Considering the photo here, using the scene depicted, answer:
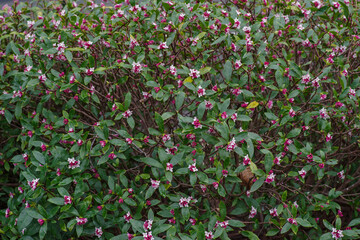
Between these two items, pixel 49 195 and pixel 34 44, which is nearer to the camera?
pixel 49 195

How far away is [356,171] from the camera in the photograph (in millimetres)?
2746

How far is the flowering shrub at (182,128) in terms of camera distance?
87.4 inches

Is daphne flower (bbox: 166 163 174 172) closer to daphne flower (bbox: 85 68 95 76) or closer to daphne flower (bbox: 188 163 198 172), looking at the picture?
daphne flower (bbox: 188 163 198 172)

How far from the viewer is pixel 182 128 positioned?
225 centimetres

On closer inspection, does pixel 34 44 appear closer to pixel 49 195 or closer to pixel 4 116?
pixel 4 116

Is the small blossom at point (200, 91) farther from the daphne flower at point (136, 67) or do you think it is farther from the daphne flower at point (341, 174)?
the daphne flower at point (341, 174)

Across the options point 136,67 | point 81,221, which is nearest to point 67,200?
point 81,221

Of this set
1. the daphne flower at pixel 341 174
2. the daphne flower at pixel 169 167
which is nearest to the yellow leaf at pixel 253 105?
the daphne flower at pixel 169 167

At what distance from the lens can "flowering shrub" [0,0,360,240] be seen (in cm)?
222

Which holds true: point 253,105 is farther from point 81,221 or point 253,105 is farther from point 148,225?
point 81,221

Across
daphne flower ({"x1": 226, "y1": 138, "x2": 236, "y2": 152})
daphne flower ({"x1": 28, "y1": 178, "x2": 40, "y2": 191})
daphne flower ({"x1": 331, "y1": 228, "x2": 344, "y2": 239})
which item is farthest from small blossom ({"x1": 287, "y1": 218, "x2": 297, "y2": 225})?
daphne flower ({"x1": 28, "y1": 178, "x2": 40, "y2": 191})

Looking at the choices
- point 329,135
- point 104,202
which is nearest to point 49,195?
point 104,202

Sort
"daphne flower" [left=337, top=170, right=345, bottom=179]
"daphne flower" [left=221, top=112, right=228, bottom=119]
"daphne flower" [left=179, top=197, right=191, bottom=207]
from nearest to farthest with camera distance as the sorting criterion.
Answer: "daphne flower" [left=221, top=112, right=228, bottom=119], "daphne flower" [left=179, top=197, right=191, bottom=207], "daphne flower" [left=337, top=170, right=345, bottom=179]

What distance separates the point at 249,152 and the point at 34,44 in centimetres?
171
